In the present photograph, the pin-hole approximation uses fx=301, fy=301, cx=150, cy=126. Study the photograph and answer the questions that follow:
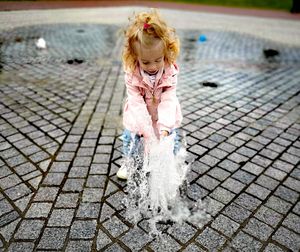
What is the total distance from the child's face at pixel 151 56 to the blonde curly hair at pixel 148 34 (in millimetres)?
35

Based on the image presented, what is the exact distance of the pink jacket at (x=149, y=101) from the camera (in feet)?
8.66

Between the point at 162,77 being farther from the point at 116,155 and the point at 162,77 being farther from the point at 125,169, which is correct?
the point at 116,155

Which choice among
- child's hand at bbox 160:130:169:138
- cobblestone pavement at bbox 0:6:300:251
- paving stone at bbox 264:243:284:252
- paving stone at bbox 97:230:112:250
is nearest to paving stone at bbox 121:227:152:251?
cobblestone pavement at bbox 0:6:300:251

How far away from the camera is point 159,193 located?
2.90 m

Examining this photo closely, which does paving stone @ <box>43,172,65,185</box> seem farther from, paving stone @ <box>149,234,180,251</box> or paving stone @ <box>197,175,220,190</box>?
paving stone @ <box>197,175,220,190</box>

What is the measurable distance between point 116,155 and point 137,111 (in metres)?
1.04

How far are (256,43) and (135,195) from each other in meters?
8.08

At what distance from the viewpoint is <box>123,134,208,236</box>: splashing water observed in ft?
8.89

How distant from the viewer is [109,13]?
558 inches

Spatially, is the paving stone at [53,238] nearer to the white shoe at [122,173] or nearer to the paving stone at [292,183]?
the white shoe at [122,173]

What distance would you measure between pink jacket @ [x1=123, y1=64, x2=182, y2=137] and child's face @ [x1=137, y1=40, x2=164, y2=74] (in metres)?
0.15

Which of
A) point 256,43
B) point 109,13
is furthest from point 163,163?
point 109,13

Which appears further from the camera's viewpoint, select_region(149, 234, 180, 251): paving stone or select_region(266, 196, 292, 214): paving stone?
select_region(266, 196, 292, 214): paving stone

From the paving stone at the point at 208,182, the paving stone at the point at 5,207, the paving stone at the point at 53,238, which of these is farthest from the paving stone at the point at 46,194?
the paving stone at the point at 208,182
